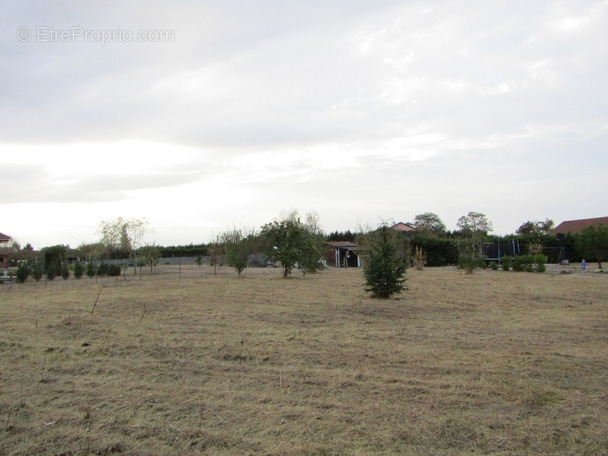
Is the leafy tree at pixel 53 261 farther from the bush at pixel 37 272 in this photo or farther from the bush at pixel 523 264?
the bush at pixel 523 264

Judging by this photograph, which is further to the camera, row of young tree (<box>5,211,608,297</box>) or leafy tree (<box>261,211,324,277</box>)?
leafy tree (<box>261,211,324,277</box>)

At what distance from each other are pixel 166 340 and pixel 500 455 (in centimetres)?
557

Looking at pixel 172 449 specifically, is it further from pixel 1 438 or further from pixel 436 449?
pixel 436 449

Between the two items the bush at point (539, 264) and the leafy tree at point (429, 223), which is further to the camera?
the leafy tree at point (429, 223)

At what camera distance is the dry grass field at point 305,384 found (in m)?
4.06

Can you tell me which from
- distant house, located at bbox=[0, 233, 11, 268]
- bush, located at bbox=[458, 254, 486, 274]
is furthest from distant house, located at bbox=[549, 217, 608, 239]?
distant house, located at bbox=[0, 233, 11, 268]

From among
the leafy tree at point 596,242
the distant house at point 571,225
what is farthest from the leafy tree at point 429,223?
the leafy tree at point 596,242

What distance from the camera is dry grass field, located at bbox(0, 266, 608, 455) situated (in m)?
4.06

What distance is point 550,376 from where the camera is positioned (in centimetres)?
575

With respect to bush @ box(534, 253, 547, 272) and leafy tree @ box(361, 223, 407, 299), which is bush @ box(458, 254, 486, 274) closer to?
bush @ box(534, 253, 547, 272)

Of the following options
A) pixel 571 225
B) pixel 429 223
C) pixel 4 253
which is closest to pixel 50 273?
pixel 4 253

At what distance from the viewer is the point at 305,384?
5492mm

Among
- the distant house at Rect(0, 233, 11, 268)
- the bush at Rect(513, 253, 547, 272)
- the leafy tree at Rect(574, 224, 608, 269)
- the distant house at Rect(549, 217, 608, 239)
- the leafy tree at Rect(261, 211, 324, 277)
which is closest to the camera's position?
the leafy tree at Rect(261, 211, 324, 277)

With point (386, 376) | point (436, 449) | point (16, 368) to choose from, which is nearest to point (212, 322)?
point (16, 368)
